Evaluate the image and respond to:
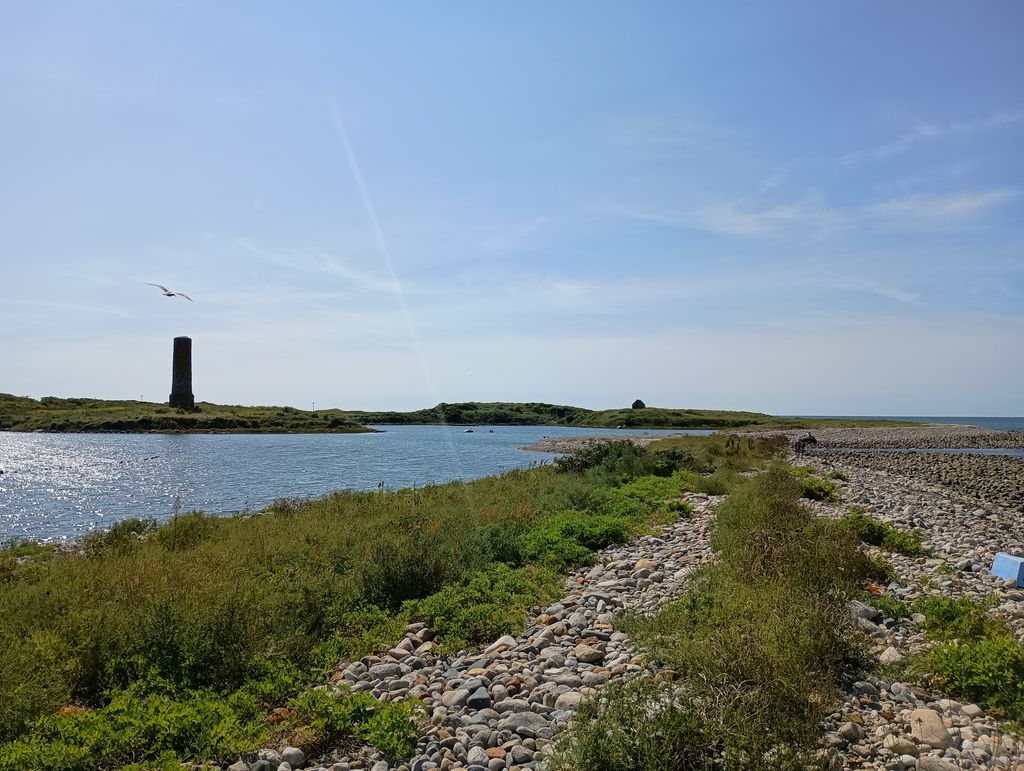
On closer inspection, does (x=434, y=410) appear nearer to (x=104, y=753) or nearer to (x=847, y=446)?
(x=847, y=446)

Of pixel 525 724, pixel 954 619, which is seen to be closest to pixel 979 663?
pixel 954 619

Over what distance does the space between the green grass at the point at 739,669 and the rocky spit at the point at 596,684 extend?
254mm

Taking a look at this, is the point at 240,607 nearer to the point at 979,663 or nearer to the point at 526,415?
the point at 979,663

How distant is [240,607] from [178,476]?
29.2 meters

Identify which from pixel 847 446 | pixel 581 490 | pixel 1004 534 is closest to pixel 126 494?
pixel 581 490

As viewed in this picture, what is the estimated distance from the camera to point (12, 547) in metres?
14.5

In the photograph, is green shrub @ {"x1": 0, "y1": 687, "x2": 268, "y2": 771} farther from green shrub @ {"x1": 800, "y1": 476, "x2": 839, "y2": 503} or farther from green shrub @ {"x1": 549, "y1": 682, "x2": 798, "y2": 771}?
green shrub @ {"x1": 800, "y1": 476, "x2": 839, "y2": 503}

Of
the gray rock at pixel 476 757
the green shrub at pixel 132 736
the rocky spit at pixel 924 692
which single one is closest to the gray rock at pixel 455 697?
the gray rock at pixel 476 757

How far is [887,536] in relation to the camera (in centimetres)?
1139

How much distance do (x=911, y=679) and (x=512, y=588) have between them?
478cm

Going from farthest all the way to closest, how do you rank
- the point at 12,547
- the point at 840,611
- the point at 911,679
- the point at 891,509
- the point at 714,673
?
the point at 891,509, the point at 12,547, the point at 840,611, the point at 911,679, the point at 714,673

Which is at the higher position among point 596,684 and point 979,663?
point 979,663

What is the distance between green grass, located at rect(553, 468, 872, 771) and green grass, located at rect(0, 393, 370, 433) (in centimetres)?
8684

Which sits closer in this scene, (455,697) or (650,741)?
(650,741)
